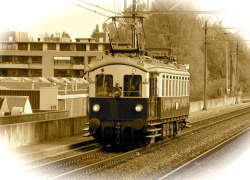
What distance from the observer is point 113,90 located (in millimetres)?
19141

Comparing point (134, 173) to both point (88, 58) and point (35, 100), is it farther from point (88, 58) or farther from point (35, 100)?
point (88, 58)

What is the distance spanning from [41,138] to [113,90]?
10.4ft

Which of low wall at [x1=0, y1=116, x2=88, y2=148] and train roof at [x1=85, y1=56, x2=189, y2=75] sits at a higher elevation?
train roof at [x1=85, y1=56, x2=189, y2=75]

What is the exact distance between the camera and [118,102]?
1900cm

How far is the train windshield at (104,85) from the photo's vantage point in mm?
19297

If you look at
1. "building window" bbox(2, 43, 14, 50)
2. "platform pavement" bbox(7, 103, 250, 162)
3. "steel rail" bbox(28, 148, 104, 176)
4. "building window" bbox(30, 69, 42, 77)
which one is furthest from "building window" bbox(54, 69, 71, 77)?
"steel rail" bbox(28, 148, 104, 176)

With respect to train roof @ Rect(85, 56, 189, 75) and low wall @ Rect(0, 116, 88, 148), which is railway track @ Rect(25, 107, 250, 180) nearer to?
low wall @ Rect(0, 116, 88, 148)

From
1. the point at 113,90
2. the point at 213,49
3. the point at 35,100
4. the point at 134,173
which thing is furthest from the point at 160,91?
the point at 213,49

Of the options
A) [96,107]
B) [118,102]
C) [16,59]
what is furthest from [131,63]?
[16,59]

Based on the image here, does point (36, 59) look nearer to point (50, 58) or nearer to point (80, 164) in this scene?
point (50, 58)

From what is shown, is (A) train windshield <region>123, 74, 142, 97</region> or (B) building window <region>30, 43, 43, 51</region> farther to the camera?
(B) building window <region>30, 43, 43, 51</region>

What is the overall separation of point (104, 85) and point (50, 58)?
10639 centimetres

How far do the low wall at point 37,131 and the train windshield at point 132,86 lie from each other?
3.20 metres

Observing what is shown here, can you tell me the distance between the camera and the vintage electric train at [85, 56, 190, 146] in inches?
747
